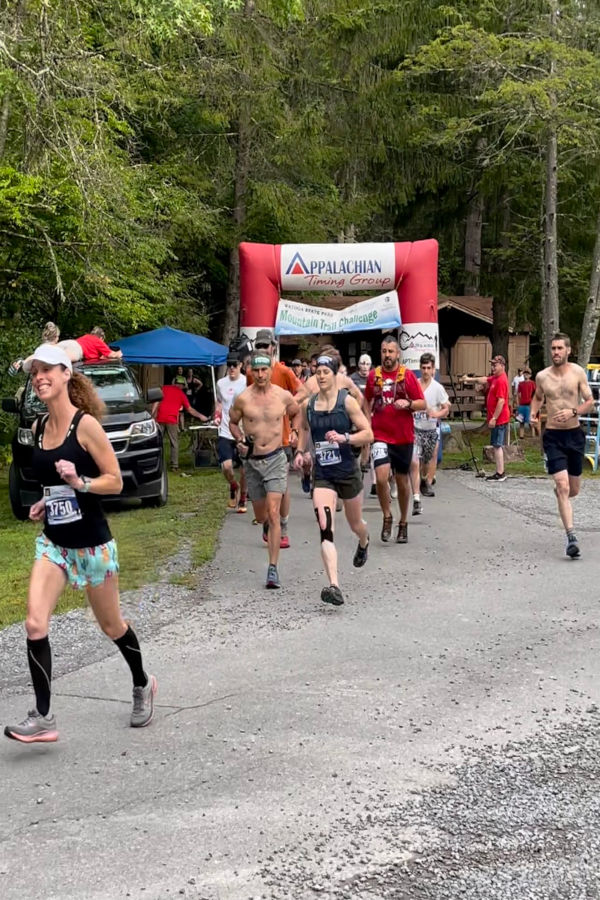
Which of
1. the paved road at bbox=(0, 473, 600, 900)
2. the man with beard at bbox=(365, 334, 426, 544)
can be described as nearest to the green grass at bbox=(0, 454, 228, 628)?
the paved road at bbox=(0, 473, 600, 900)

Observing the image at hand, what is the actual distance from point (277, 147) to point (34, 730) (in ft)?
73.5

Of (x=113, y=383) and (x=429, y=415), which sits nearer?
(x=429, y=415)

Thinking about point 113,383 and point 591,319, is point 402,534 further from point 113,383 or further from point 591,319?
point 591,319

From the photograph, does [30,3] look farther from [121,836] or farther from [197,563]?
[121,836]

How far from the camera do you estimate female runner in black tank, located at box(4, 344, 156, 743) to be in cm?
485

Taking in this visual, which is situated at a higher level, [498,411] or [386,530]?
[498,411]

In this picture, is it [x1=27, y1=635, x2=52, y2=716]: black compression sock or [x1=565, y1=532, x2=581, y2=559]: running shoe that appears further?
[x1=565, y1=532, x2=581, y2=559]: running shoe

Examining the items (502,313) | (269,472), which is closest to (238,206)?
(502,313)

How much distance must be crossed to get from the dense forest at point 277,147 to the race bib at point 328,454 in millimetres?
7278

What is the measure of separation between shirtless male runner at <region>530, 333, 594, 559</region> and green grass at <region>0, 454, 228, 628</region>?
11.3 ft

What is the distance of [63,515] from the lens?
4.95 meters

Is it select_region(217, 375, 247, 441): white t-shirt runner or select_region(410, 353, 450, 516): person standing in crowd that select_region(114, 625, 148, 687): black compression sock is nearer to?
select_region(217, 375, 247, 441): white t-shirt runner

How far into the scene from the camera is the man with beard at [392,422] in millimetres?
10516

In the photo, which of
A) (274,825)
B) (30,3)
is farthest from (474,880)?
(30,3)
